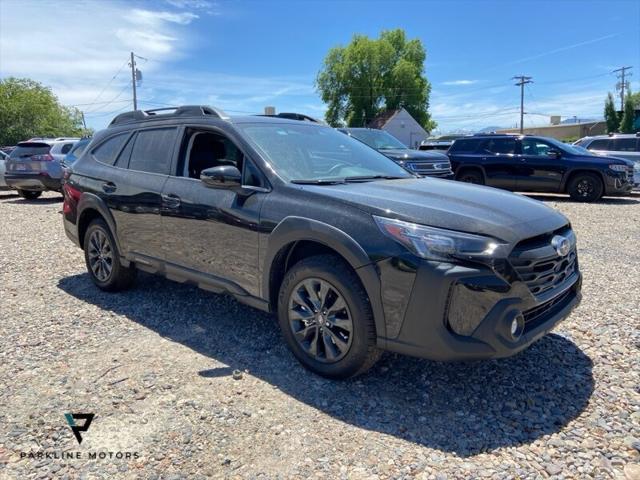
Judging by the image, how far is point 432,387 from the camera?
3.26 meters

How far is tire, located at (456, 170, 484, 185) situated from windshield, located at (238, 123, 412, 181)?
995cm

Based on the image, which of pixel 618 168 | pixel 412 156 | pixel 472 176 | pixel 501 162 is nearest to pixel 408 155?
pixel 412 156

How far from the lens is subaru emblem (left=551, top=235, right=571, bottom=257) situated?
306 centimetres

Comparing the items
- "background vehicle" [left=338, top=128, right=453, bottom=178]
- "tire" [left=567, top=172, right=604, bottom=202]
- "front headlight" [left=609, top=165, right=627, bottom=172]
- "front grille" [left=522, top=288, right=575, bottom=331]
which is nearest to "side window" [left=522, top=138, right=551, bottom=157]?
"tire" [left=567, top=172, right=604, bottom=202]

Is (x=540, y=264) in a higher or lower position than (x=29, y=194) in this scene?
lower

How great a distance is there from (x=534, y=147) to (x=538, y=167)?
0.67m

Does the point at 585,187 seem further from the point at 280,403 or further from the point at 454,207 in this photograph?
the point at 280,403

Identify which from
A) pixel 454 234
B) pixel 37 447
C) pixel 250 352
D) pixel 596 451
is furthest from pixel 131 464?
pixel 596 451

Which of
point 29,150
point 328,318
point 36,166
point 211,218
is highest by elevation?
point 29,150

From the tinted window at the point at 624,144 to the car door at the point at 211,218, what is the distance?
1534cm

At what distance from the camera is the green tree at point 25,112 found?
159 ft

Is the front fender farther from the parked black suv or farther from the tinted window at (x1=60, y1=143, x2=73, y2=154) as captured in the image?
the tinted window at (x1=60, y1=143, x2=73, y2=154)

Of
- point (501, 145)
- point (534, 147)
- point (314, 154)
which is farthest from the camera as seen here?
point (501, 145)

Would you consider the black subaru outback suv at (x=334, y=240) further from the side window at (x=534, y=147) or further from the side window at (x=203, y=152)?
the side window at (x=534, y=147)
